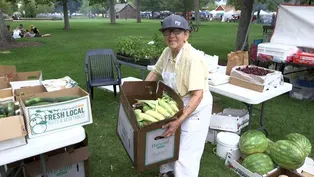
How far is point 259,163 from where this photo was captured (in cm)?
293

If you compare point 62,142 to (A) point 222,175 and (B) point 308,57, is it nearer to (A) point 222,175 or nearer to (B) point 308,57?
(A) point 222,175

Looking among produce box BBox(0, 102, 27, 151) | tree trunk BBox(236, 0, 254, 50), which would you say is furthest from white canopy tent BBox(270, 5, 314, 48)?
produce box BBox(0, 102, 27, 151)

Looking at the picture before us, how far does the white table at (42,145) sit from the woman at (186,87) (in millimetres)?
734

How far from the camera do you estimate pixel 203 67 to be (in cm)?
228

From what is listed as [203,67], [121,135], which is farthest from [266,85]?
[121,135]

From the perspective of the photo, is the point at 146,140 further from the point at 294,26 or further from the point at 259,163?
the point at 294,26

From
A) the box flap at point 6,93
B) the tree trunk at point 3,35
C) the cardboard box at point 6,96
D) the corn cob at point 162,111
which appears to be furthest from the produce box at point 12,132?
the tree trunk at point 3,35

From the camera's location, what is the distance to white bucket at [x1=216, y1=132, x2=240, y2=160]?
338 cm

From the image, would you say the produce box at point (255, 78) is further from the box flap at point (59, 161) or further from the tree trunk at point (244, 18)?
the tree trunk at point (244, 18)

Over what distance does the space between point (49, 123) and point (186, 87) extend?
1172 mm

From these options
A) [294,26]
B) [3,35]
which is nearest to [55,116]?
→ [294,26]

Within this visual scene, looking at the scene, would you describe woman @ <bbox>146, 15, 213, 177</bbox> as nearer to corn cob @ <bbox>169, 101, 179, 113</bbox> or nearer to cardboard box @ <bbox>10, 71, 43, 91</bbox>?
corn cob @ <bbox>169, 101, 179, 113</bbox>

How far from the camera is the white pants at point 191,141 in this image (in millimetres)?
2447

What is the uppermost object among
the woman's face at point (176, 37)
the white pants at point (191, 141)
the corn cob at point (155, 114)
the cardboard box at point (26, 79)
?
the woman's face at point (176, 37)
